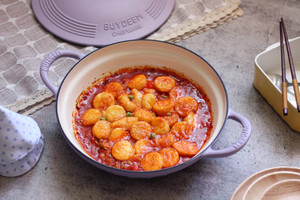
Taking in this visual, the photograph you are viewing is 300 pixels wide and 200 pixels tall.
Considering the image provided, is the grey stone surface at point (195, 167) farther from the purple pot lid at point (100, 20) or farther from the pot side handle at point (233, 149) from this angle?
the purple pot lid at point (100, 20)

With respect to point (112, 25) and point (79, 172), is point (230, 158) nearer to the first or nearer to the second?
point (79, 172)

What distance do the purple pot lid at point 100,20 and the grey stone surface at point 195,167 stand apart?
15.7 inches

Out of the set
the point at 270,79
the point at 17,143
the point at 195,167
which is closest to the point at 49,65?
the point at 17,143

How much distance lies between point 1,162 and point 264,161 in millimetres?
975

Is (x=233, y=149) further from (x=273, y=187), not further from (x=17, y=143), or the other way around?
(x=17, y=143)

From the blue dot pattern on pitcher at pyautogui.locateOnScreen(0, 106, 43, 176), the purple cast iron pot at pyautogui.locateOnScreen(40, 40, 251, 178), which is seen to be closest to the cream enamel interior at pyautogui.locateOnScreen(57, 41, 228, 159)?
the purple cast iron pot at pyautogui.locateOnScreen(40, 40, 251, 178)

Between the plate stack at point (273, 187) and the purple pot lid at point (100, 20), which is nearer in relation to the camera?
the plate stack at point (273, 187)

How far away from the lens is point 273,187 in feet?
3.63

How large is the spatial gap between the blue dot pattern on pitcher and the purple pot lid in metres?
0.58

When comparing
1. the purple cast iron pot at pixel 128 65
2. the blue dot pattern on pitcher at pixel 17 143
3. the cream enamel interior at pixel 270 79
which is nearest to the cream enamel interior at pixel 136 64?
the purple cast iron pot at pixel 128 65

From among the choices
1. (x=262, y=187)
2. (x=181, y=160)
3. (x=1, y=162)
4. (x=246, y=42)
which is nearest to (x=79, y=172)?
(x=1, y=162)

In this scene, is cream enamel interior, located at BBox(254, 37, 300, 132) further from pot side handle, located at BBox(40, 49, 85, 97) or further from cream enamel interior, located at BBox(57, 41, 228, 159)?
pot side handle, located at BBox(40, 49, 85, 97)

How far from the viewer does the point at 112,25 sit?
1.75 meters

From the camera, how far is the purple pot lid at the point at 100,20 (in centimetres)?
174
